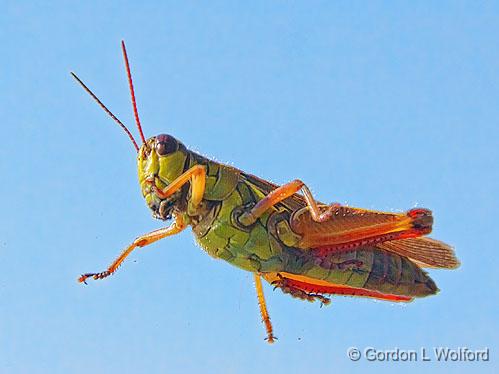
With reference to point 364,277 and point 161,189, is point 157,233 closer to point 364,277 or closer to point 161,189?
point 161,189

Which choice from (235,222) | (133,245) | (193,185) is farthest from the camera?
(133,245)

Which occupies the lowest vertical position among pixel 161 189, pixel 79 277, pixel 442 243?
pixel 79 277

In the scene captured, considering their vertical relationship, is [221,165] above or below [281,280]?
above

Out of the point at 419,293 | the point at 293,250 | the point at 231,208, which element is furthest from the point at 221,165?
the point at 419,293

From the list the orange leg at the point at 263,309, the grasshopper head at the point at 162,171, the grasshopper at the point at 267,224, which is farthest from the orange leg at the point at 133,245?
the orange leg at the point at 263,309

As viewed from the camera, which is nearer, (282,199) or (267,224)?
(282,199)

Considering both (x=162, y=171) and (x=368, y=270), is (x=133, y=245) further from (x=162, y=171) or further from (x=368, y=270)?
(x=368, y=270)

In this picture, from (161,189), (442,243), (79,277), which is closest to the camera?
(161,189)

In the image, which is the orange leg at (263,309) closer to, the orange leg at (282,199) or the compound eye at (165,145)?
the orange leg at (282,199)

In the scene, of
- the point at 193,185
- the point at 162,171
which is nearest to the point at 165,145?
the point at 162,171
